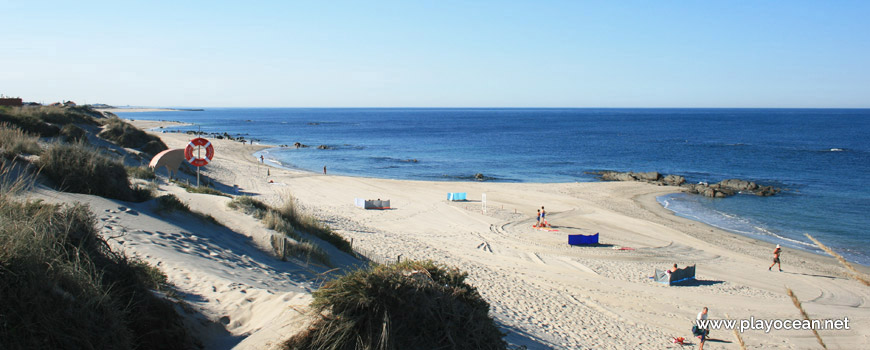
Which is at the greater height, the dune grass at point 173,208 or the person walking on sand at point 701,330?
the dune grass at point 173,208

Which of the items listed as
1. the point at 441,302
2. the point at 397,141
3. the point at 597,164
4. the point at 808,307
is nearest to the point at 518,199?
the point at 808,307

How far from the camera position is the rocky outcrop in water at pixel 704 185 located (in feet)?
116

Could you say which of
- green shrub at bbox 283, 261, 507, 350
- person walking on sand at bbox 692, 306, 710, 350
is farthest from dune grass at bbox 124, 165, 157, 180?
person walking on sand at bbox 692, 306, 710, 350

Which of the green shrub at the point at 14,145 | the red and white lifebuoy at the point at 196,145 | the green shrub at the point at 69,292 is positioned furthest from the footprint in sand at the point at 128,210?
the red and white lifebuoy at the point at 196,145

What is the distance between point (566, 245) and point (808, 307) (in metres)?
8.07

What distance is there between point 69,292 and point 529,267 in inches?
550

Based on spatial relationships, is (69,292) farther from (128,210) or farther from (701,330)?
(701,330)

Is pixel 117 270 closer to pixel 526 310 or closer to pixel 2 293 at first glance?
pixel 2 293

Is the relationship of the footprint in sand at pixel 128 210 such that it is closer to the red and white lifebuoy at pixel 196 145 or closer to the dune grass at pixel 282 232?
the dune grass at pixel 282 232

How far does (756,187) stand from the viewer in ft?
119

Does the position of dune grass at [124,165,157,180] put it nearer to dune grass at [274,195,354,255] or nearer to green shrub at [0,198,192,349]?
dune grass at [274,195,354,255]

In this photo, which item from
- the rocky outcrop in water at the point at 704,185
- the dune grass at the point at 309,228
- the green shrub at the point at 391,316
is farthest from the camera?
the rocky outcrop in water at the point at 704,185

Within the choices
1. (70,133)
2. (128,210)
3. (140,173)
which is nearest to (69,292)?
(128,210)

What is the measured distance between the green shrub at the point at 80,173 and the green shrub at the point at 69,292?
5.46 metres
